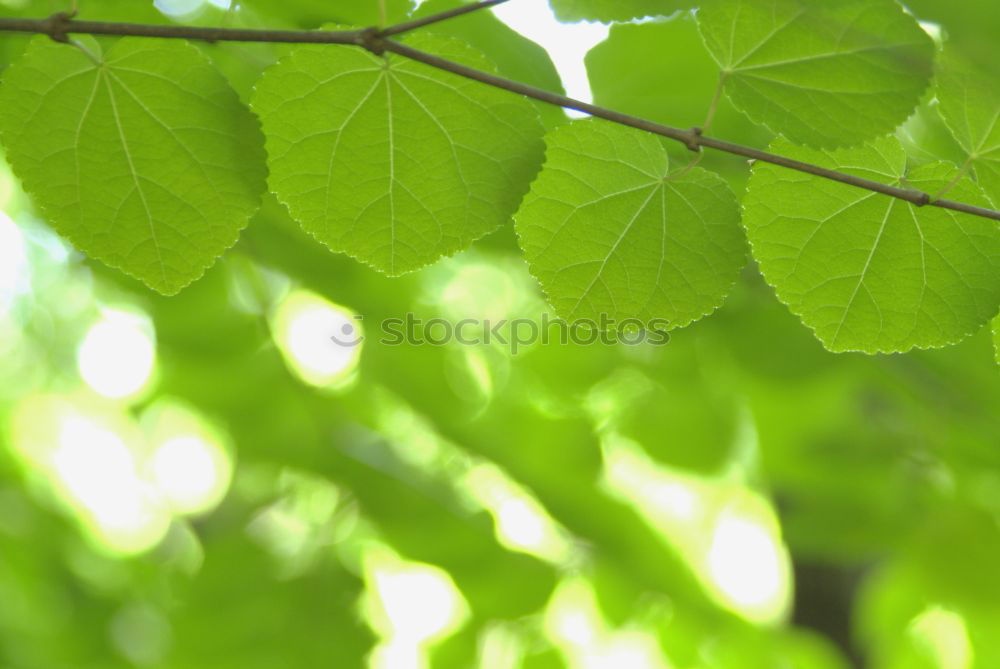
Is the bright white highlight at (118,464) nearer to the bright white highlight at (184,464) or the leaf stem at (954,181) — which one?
the bright white highlight at (184,464)

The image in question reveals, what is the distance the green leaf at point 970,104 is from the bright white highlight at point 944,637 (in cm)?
141

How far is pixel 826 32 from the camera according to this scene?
56cm

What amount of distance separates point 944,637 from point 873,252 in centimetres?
220

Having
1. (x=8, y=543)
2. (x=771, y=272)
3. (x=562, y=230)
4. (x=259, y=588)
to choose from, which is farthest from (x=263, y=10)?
(x=8, y=543)

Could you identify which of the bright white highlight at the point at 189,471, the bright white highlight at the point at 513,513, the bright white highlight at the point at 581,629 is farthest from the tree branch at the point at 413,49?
the bright white highlight at the point at 189,471

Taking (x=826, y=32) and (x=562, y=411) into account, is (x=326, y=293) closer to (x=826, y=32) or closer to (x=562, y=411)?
(x=562, y=411)

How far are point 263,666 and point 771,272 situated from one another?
1.17m

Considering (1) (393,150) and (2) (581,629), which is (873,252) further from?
(2) (581,629)

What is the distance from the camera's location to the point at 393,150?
0.57 m

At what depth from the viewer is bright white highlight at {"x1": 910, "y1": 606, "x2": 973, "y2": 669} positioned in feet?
6.19

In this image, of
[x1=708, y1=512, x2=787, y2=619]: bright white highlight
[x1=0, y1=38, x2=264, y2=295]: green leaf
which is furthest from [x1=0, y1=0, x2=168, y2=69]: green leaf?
[x1=708, y1=512, x2=787, y2=619]: bright white highlight

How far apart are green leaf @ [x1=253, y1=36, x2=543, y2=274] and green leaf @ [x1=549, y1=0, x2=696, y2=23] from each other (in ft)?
0.22

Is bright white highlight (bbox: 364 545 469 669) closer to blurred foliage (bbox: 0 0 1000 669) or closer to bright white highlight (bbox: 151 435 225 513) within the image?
blurred foliage (bbox: 0 0 1000 669)

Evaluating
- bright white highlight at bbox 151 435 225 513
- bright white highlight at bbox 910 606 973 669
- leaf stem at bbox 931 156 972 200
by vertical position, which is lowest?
bright white highlight at bbox 910 606 973 669
